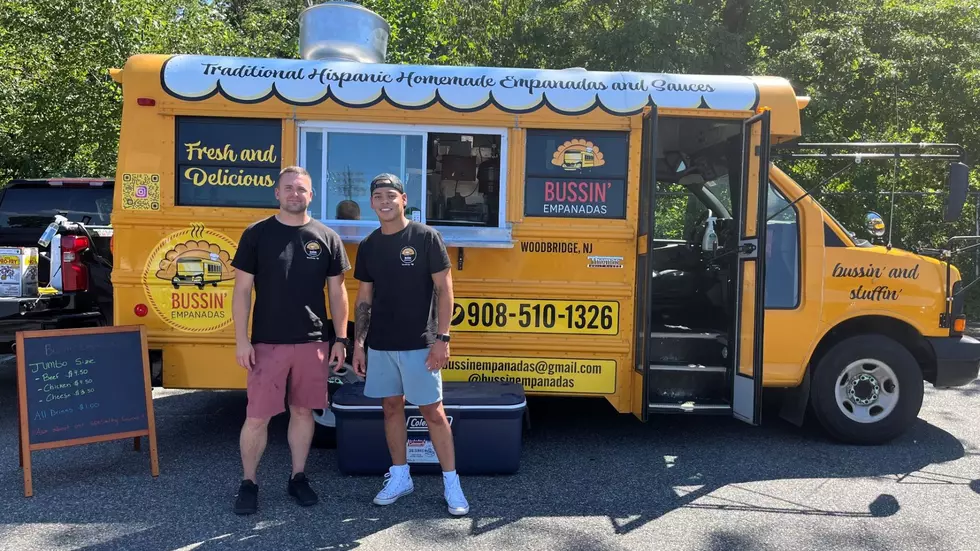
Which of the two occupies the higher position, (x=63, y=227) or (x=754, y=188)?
(x=754, y=188)

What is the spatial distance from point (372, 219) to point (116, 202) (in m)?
1.66

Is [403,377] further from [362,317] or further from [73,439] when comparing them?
[73,439]

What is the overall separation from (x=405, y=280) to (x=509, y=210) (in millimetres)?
1279

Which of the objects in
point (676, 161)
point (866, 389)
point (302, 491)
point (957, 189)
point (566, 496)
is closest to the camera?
point (302, 491)

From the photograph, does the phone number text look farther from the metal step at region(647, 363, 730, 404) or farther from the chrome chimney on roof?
the chrome chimney on roof

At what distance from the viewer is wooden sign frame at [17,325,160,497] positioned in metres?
3.96

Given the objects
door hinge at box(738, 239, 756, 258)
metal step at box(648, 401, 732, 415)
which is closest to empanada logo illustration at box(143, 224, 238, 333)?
metal step at box(648, 401, 732, 415)

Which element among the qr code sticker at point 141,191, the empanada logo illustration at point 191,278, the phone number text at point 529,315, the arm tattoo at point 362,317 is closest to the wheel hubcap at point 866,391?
the phone number text at point 529,315

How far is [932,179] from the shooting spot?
11359 millimetres

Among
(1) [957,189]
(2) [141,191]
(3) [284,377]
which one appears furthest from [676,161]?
(2) [141,191]

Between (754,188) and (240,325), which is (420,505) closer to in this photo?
(240,325)

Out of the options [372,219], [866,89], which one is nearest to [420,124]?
[372,219]

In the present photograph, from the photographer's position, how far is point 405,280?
3.61 m

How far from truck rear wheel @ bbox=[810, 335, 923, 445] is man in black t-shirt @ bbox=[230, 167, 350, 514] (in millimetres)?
3476
